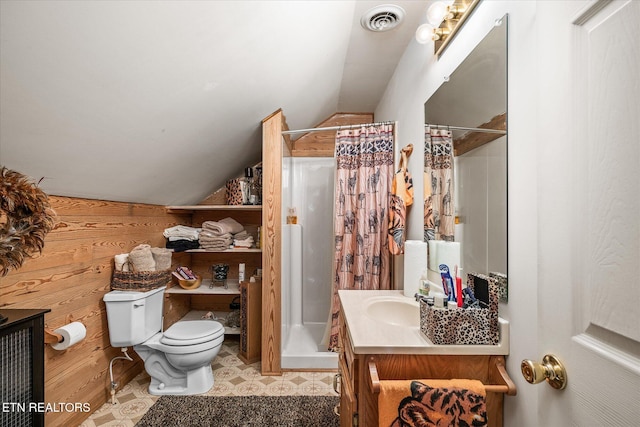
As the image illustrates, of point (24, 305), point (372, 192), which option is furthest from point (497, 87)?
point (24, 305)

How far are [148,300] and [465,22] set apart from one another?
2511mm

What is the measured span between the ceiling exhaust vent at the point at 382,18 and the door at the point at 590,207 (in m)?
1.15

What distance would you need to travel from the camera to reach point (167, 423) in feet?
5.85

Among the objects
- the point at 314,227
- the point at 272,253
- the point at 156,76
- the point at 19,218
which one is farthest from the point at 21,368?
the point at 314,227

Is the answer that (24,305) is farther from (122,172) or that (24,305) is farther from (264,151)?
→ (264,151)

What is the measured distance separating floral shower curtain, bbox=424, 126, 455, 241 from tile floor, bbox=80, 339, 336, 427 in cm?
139

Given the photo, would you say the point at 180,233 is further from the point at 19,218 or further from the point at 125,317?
the point at 19,218

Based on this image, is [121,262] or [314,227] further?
[314,227]

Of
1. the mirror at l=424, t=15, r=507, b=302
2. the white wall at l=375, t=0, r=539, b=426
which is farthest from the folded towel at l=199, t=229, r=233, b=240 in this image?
the white wall at l=375, t=0, r=539, b=426

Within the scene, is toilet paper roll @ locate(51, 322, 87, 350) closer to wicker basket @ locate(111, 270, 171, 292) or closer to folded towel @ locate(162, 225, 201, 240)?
wicker basket @ locate(111, 270, 171, 292)

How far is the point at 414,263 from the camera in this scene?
1572 millimetres

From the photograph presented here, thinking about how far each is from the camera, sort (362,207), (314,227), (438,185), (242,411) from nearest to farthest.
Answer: (438,185) → (242,411) → (362,207) → (314,227)

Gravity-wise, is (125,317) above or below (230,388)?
above

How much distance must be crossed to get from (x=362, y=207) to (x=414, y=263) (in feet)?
2.30
